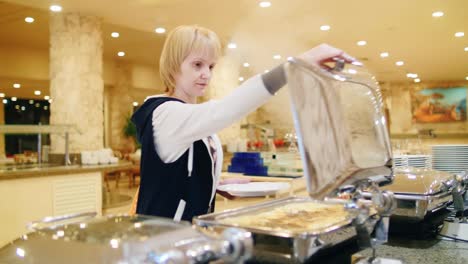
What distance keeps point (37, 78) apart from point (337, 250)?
10.0 metres

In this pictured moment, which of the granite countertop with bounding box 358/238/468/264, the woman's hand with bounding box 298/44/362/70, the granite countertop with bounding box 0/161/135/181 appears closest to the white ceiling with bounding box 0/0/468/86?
the granite countertop with bounding box 0/161/135/181

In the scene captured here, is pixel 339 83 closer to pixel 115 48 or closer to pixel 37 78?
pixel 115 48

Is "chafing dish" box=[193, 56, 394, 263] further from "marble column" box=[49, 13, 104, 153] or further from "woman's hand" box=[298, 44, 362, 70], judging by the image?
"marble column" box=[49, 13, 104, 153]

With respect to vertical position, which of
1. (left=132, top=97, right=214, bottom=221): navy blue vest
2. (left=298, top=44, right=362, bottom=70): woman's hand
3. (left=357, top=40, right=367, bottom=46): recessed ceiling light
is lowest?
(left=132, top=97, right=214, bottom=221): navy blue vest

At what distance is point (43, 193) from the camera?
4.11 meters

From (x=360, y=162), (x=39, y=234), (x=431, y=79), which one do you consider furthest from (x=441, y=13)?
(x=431, y=79)

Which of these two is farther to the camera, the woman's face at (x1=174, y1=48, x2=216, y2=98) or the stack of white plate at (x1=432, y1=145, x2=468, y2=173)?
the stack of white plate at (x1=432, y1=145, x2=468, y2=173)

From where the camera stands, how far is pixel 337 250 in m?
0.77

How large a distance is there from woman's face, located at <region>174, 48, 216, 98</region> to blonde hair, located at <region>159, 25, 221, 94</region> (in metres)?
0.01

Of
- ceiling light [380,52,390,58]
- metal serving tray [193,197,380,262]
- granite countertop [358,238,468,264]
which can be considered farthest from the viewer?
ceiling light [380,52,390,58]

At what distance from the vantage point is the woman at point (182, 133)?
0.87 metres

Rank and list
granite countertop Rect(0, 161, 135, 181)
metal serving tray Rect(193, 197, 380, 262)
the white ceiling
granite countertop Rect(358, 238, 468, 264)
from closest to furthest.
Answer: metal serving tray Rect(193, 197, 380, 262), granite countertop Rect(358, 238, 468, 264), granite countertop Rect(0, 161, 135, 181), the white ceiling

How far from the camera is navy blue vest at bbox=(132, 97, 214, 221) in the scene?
3.17 ft

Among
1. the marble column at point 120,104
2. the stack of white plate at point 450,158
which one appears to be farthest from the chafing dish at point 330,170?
the marble column at point 120,104
